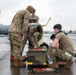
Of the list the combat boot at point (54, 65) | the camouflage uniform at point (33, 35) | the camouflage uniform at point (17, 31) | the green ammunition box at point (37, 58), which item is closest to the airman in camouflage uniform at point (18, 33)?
the camouflage uniform at point (17, 31)

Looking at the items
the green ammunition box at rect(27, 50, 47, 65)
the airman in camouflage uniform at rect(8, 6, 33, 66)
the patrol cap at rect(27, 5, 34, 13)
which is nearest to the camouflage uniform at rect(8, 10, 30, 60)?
the airman in camouflage uniform at rect(8, 6, 33, 66)

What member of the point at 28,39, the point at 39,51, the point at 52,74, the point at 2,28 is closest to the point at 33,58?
the point at 39,51

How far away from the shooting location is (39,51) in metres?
7.99

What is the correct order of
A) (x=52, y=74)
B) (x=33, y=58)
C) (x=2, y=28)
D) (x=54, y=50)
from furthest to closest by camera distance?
(x=2, y=28) → (x=54, y=50) → (x=33, y=58) → (x=52, y=74)

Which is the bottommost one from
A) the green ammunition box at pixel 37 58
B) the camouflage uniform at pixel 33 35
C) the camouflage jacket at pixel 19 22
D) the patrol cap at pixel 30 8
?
the green ammunition box at pixel 37 58

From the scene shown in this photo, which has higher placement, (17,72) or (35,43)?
(35,43)

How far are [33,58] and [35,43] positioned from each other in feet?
4.92

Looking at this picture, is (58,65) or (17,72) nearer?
(17,72)

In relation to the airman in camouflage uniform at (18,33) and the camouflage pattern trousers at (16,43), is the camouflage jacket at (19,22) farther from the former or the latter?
the camouflage pattern trousers at (16,43)

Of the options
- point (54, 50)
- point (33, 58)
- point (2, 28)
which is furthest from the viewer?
point (2, 28)

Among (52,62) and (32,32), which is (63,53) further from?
(32,32)

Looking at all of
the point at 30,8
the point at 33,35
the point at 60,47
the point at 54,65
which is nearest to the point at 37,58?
the point at 54,65

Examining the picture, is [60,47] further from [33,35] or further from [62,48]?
[33,35]

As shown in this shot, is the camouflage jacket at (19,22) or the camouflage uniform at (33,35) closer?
Answer: the camouflage jacket at (19,22)
